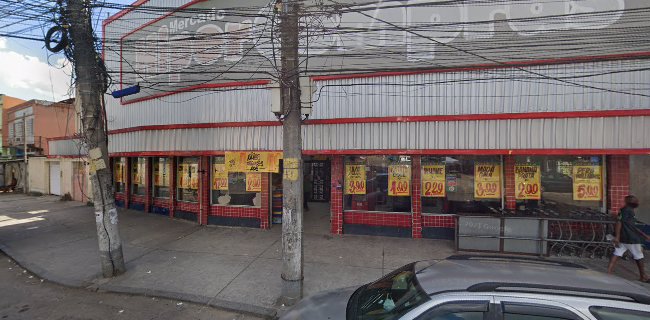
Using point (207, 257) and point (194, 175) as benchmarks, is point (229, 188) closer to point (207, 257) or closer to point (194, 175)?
point (194, 175)

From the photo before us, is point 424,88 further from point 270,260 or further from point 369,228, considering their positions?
point 270,260

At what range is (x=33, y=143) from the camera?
22609 mm

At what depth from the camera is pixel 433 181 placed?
333 inches

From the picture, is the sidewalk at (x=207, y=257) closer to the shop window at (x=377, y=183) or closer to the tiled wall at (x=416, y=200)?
the tiled wall at (x=416, y=200)

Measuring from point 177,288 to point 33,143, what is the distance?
25895 millimetres

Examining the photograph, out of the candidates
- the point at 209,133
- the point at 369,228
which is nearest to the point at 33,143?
the point at 209,133

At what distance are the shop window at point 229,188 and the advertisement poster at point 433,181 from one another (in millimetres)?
5054

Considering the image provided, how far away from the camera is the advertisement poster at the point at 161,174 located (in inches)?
457

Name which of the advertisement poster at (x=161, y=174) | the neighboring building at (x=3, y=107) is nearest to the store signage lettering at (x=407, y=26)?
the advertisement poster at (x=161, y=174)

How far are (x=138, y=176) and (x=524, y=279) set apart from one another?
13877 mm

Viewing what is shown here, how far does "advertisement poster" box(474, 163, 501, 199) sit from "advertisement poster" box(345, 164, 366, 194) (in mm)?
3056

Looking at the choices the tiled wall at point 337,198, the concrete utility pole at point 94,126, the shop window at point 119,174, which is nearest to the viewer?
the concrete utility pole at point 94,126

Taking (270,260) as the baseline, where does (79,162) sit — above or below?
above

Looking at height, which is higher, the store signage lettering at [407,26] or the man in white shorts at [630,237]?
→ the store signage lettering at [407,26]
